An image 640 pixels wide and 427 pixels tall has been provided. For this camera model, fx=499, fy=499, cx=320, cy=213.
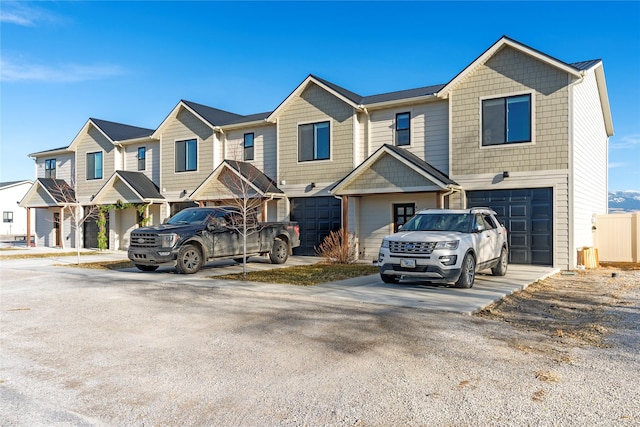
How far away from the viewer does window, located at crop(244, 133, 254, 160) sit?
78.0 ft

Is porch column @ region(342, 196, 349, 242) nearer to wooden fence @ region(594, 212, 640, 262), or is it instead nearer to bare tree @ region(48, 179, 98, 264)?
wooden fence @ region(594, 212, 640, 262)

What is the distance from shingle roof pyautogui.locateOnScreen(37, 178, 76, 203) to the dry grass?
740 inches

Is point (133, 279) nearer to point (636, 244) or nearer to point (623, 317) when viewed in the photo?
point (623, 317)

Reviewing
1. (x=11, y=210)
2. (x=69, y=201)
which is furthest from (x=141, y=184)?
(x=11, y=210)

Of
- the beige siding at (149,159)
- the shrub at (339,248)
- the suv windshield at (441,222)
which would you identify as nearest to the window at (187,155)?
the beige siding at (149,159)

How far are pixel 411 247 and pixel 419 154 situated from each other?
8.42 meters

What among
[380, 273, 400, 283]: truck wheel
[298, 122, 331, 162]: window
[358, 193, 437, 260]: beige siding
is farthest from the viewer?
[298, 122, 331, 162]: window

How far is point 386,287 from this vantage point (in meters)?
11.7

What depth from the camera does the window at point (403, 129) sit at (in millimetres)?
19297

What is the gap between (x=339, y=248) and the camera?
18641 millimetres

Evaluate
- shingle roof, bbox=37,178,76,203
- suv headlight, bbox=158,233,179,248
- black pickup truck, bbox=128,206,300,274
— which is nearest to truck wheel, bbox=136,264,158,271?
black pickup truck, bbox=128,206,300,274

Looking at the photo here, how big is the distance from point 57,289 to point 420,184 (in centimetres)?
1128

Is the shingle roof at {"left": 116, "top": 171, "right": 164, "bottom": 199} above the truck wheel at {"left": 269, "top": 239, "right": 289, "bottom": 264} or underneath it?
above

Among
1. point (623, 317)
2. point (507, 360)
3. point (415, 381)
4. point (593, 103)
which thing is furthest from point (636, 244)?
point (415, 381)
